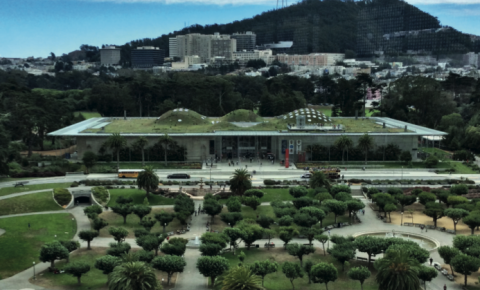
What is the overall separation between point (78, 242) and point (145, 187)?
585 inches

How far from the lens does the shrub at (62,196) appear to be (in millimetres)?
57188

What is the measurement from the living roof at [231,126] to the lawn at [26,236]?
24676mm

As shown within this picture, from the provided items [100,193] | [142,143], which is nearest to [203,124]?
[142,143]

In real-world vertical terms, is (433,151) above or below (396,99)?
below

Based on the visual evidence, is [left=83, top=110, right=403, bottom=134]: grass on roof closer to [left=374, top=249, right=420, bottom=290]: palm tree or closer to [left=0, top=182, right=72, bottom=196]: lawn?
[left=0, top=182, right=72, bottom=196]: lawn

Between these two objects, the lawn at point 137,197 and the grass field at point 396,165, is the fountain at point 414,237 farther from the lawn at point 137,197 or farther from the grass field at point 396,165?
the grass field at point 396,165

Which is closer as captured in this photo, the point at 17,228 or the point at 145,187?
the point at 17,228

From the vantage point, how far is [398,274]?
3372 centimetres

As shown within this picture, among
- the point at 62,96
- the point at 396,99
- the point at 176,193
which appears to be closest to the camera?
the point at 176,193

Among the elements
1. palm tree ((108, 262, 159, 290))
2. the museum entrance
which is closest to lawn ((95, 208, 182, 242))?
palm tree ((108, 262, 159, 290))

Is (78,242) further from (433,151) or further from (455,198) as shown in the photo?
(433,151)

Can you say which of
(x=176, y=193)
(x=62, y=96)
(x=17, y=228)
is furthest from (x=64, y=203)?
(x=62, y=96)

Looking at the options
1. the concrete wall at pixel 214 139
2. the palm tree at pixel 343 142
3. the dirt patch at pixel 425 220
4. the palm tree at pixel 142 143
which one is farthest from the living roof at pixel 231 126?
the dirt patch at pixel 425 220

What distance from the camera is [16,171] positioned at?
6756cm
